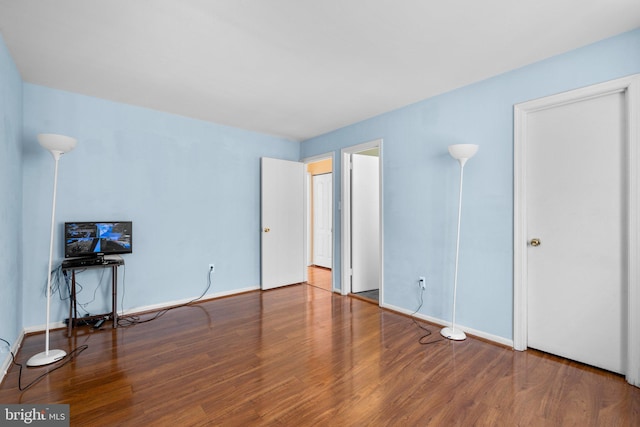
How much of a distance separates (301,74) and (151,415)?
289 centimetres

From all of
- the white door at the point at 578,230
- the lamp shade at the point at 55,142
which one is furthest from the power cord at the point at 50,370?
the white door at the point at 578,230

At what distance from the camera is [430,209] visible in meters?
3.39

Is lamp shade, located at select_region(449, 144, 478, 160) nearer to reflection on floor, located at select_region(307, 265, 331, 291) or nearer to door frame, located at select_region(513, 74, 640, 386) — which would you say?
door frame, located at select_region(513, 74, 640, 386)

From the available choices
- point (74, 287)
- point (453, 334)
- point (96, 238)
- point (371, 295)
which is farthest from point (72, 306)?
point (453, 334)

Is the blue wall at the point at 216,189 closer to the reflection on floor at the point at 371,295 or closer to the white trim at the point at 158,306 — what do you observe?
the white trim at the point at 158,306

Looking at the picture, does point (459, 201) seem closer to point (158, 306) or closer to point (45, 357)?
point (158, 306)

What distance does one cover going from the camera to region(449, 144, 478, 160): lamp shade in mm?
2764

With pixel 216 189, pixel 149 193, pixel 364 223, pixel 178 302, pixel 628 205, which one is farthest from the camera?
pixel 364 223

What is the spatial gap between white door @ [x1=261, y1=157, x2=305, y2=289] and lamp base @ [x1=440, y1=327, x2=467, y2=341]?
265cm

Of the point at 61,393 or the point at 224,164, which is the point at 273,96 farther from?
the point at 61,393

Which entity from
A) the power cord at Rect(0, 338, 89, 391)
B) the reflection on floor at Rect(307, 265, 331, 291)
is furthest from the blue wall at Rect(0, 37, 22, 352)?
the reflection on floor at Rect(307, 265, 331, 291)

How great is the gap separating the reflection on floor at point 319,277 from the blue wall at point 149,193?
1058mm

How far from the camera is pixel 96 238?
3.23 m

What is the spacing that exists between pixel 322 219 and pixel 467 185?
4.01 meters
